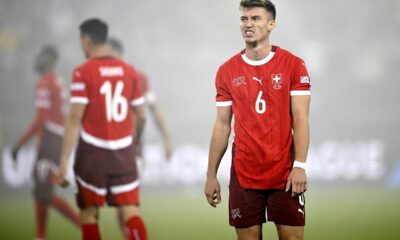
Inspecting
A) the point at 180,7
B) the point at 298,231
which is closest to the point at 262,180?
the point at 298,231

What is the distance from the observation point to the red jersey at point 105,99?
5441 millimetres

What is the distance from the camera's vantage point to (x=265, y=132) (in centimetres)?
397

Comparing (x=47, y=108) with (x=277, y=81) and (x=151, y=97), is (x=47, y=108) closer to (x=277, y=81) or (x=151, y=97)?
(x=151, y=97)

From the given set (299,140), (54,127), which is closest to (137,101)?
(54,127)

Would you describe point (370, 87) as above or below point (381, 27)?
below

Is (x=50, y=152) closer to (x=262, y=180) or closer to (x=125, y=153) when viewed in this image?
(x=125, y=153)

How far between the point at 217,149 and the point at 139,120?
1674mm

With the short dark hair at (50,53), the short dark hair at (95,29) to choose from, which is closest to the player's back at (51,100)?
the short dark hair at (50,53)

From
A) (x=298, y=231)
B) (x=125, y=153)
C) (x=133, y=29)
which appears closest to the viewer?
(x=298, y=231)

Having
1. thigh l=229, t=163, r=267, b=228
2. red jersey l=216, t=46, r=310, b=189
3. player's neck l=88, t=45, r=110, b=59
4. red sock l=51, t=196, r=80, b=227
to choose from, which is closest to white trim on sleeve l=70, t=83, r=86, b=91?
player's neck l=88, t=45, r=110, b=59

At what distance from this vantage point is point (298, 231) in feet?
12.9

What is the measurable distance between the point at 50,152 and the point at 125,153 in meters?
0.89

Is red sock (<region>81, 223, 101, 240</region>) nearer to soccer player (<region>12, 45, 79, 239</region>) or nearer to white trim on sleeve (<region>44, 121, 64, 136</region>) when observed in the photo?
soccer player (<region>12, 45, 79, 239</region>)

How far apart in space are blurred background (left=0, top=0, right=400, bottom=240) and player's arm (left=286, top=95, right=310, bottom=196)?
186 centimetres
